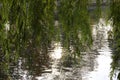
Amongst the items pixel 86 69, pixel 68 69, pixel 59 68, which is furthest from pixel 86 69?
pixel 59 68

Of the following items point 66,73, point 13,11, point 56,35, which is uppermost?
point 13,11

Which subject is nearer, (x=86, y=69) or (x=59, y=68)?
(x=86, y=69)

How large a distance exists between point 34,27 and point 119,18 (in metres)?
1.02

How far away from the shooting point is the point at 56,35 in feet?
14.0

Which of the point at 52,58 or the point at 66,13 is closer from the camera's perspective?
the point at 66,13

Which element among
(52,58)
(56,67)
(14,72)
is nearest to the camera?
(14,72)

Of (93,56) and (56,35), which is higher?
(56,35)

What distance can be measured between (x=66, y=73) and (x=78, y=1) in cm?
2787

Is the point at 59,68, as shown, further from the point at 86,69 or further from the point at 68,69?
the point at 86,69

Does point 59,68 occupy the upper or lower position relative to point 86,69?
upper

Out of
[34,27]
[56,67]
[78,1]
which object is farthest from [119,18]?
[56,67]

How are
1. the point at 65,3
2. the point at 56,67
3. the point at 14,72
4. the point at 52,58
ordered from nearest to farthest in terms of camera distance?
1. the point at 65,3
2. the point at 14,72
3. the point at 56,67
4. the point at 52,58

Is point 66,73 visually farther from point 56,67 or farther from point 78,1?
point 78,1

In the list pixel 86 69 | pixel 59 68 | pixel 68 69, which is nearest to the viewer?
pixel 68 69
